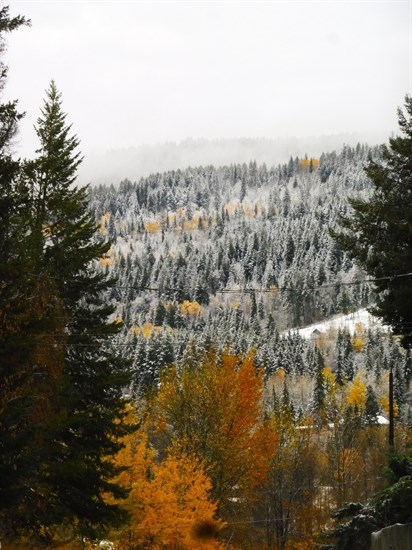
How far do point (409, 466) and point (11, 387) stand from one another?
318 inches

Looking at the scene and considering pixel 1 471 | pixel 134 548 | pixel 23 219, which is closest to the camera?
pixel 1 471

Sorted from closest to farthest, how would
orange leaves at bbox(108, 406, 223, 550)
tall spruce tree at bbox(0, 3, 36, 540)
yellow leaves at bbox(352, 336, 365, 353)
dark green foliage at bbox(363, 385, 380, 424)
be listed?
1. tall spruce tree at bbox(0, 3, 36, 540)
2. orange leaves at bbox(108, 406, 223, 550)
3. dark green foliage at bbox(363, 385, 380, 424)
4. yellow leaves at bbox(352, 336, 365, 353)

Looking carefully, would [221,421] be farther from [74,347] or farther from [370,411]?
[370,411]

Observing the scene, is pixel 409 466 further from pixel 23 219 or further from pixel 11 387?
pixel 23 219

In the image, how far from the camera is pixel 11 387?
13.1m

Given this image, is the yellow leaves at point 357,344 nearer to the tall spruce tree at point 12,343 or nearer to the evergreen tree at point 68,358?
the evergreen tree at point 68,358

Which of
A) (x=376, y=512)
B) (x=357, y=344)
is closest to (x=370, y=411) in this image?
(x=376, y=512)

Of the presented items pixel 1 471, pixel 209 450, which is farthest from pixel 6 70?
pixel 209 450

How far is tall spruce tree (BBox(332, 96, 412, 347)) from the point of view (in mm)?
18009

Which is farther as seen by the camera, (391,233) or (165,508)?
(165,508)

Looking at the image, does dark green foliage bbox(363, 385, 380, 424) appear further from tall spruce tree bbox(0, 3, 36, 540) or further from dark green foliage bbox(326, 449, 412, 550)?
tall spruce tree bbox(0, 3, 36, 540)

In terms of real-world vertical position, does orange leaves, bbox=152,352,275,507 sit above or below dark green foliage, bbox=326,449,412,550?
below

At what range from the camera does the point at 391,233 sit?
18.5 m

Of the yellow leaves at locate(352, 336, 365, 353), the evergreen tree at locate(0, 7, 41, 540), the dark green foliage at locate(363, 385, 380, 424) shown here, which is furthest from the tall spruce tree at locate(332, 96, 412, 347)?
the yellow leaves at locate(352, 336, 365, 353)
